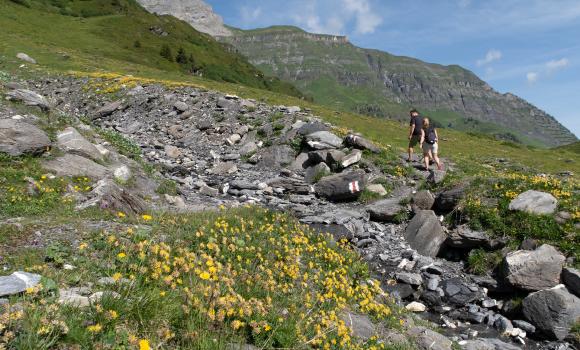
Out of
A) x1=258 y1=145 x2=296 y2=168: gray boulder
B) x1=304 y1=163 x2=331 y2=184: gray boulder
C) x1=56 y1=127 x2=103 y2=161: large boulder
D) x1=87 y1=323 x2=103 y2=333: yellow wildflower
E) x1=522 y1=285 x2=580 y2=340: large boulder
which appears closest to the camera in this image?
x1=87 y1=323 x2=103 y2=333: yellow wildflower

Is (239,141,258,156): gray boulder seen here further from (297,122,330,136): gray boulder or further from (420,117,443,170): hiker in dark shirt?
(420,117,443,170): hiker in dark shirt

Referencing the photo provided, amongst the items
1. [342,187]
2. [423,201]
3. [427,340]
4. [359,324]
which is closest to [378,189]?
[342,187]

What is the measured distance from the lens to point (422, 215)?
16.7m

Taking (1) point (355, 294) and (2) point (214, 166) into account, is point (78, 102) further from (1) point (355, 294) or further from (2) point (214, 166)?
(1) point (355, 294)

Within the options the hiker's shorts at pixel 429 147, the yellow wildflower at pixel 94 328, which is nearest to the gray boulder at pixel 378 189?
the hiker's shorts at pixel 429 147

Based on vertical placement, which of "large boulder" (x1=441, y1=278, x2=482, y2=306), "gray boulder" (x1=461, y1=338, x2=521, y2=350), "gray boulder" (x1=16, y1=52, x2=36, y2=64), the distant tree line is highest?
the distant tree line

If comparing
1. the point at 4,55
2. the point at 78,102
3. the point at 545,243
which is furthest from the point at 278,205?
the point at 4,55

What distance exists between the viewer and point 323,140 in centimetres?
2370

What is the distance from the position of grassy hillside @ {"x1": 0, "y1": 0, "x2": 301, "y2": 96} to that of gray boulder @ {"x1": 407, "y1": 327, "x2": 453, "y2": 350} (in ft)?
171

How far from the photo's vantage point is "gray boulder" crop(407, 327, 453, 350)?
8.88 meters

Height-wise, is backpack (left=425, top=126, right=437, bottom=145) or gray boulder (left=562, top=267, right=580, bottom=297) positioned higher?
backpack (left=425, top=126, right=437, bottom=145)

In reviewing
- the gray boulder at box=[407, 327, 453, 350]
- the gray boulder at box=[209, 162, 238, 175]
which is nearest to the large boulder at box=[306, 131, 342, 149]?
the gray boulder at box=[209, 162, 238, 175]

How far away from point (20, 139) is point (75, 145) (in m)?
2.14

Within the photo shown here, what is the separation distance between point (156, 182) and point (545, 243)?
47.0 feet
